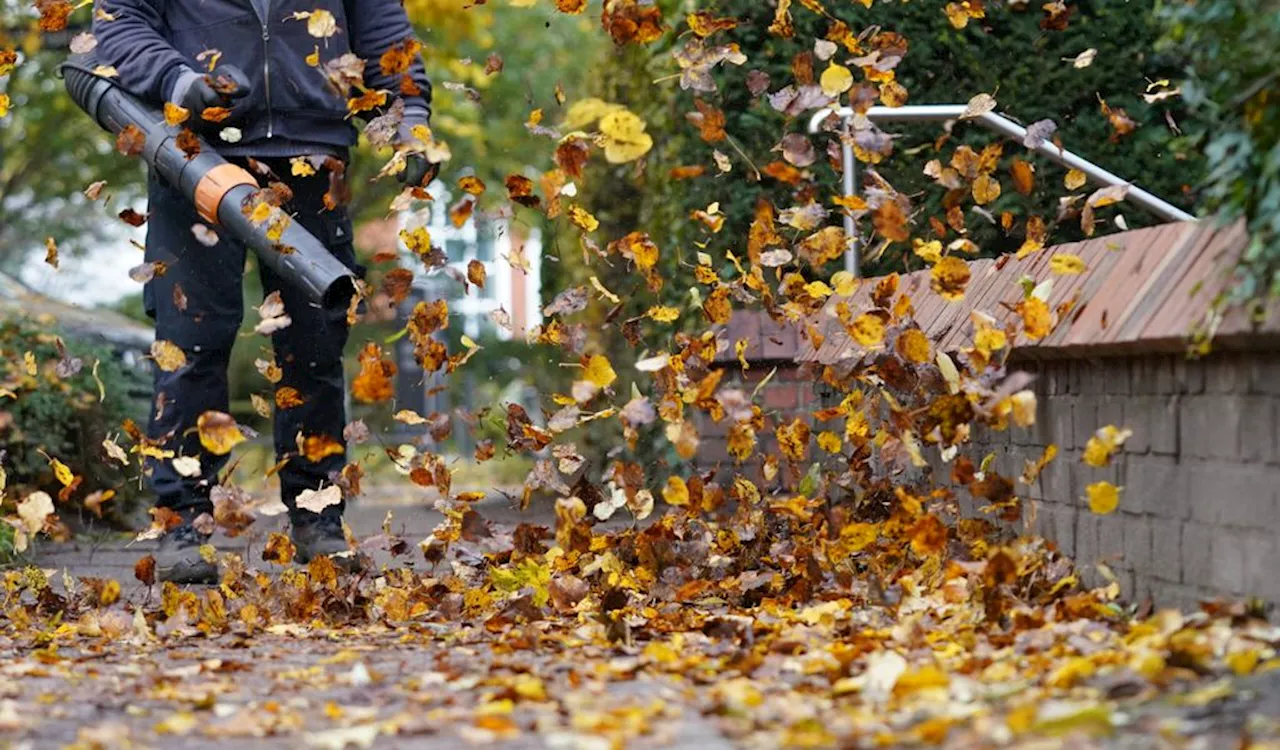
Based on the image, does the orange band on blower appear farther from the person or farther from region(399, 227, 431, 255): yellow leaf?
region(399, 227, 431, 255): yellow leaf

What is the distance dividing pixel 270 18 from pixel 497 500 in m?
4.03

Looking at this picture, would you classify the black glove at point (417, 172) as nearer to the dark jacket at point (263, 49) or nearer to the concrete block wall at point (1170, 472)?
the dark jacket at point (263, 49)

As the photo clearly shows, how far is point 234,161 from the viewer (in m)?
4.74

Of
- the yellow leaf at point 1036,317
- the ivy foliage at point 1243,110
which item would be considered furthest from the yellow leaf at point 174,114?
the ivy foliage at point 1243,110

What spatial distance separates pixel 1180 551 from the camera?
3.15 metres

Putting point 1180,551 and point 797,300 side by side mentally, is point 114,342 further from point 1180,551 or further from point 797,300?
point 1180,551

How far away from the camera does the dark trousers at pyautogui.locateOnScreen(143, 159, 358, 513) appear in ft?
15.4

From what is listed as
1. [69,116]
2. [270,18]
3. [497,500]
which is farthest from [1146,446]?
[69,116]

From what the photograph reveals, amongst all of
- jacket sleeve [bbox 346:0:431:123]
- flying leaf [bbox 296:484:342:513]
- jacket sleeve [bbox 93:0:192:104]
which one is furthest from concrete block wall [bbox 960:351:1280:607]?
jacket sleeve [bbox 93:0:192:104]

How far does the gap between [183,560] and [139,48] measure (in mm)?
1279

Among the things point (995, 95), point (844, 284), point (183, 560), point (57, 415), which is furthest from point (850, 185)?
point (57, 415)

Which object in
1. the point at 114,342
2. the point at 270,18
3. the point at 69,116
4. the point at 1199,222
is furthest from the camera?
the point at 69,116

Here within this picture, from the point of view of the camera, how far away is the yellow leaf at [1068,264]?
3568 mm

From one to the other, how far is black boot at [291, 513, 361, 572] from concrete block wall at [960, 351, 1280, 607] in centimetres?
190
